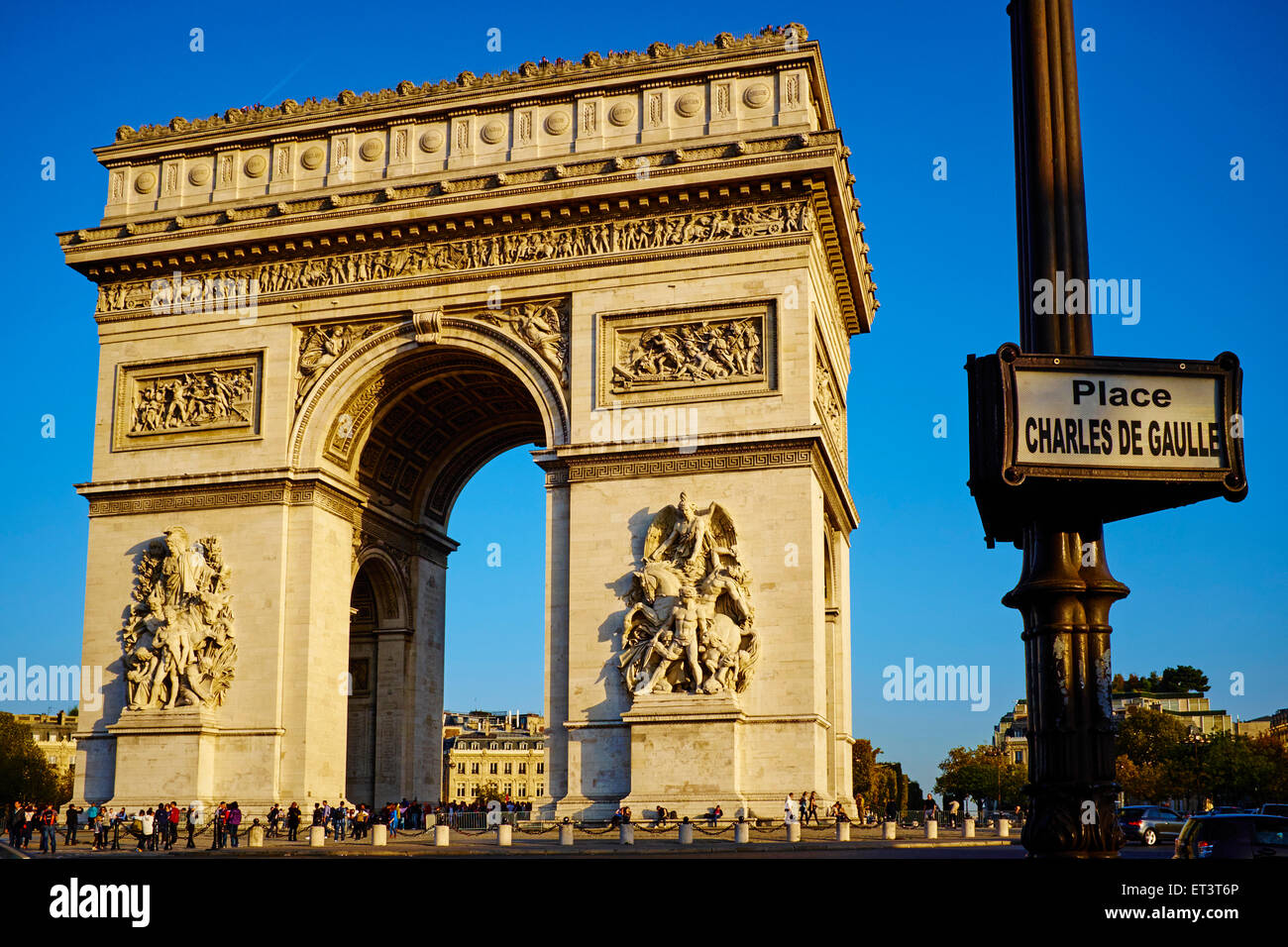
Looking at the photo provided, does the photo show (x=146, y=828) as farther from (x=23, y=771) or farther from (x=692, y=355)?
(x=23, y=771)

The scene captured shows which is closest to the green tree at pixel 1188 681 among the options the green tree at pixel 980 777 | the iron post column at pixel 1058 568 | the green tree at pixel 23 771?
the green tree at pixel 980 777

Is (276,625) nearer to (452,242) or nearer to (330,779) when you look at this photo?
(330,779)

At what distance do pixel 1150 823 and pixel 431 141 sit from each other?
901 inches

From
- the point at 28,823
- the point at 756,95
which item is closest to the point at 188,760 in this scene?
the point at 28,823

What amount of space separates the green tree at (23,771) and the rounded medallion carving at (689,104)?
212 feet

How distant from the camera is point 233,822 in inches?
1099

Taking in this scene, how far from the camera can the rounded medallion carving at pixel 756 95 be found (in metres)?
30.3

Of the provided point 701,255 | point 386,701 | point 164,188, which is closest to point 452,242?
point 701,255

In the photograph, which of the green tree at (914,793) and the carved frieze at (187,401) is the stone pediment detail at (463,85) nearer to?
the carved frieze at (187,401)

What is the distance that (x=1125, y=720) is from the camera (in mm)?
82875

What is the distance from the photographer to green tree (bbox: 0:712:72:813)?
79.1 m

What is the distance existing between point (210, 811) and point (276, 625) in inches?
169

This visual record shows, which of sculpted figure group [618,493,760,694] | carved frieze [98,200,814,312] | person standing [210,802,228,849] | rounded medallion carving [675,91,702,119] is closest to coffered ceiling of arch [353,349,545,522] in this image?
carved frieze [98,200,814,312]

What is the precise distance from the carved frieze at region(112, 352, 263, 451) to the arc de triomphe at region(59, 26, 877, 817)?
0.07m
